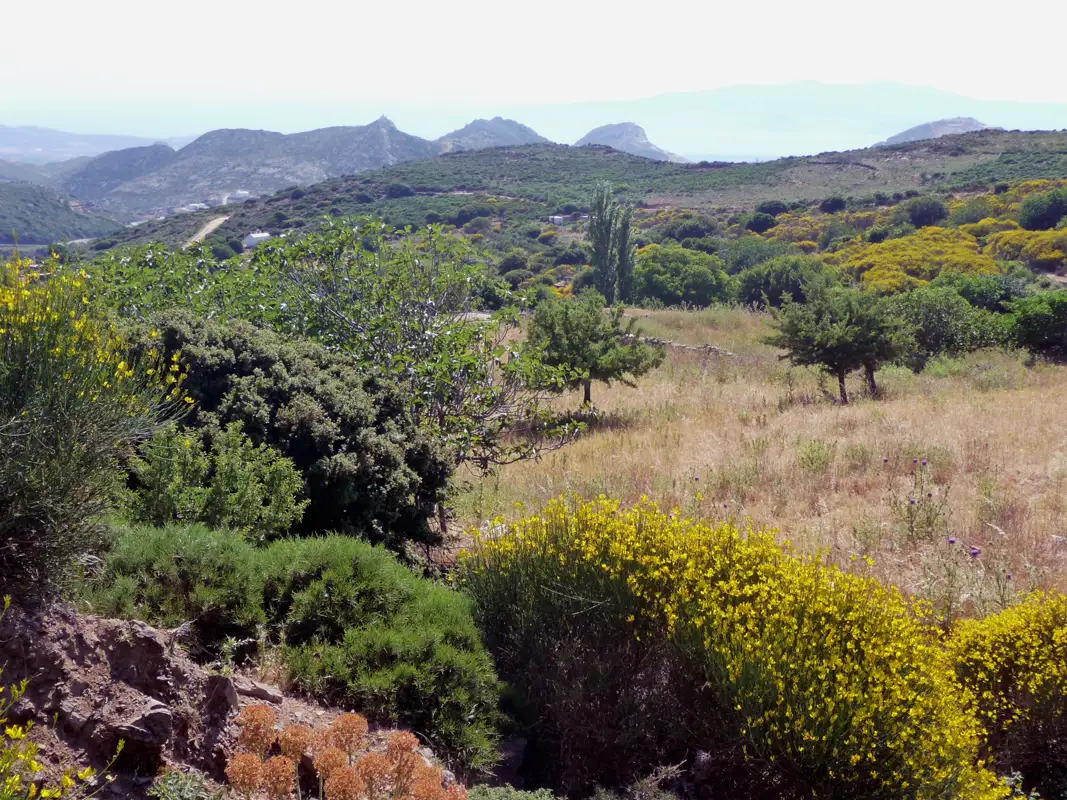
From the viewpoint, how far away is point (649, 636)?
13.0 ft

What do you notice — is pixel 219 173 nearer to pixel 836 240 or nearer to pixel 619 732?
pixel 836 240

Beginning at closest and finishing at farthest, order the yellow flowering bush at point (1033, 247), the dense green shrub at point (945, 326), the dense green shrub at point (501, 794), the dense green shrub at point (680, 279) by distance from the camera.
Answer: the dense green shrub at point (501, 794)
the dense green shrub at point (945, 326)
the yellow flowering bush at point (1033, 247)
the dense green shrub at point (680, 279)

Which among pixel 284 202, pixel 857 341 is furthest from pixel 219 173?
pixel 857 341

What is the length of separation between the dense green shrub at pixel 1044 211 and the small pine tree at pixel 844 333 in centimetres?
3218

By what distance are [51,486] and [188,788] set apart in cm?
125

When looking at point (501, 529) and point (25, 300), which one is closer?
point (25, 300)

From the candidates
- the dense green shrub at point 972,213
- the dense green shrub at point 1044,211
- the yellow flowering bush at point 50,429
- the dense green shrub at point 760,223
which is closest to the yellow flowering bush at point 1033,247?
the dense green shrub at point 1044,211

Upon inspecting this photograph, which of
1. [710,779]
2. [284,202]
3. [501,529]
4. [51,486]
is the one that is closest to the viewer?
[51,486]

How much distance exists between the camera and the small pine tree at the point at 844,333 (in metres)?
12.6

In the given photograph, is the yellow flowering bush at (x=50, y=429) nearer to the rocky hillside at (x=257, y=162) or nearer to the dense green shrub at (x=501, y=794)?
the dense green shrub at (x=501, y=794)

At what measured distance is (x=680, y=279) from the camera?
117ft

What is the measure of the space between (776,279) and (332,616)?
100 ft

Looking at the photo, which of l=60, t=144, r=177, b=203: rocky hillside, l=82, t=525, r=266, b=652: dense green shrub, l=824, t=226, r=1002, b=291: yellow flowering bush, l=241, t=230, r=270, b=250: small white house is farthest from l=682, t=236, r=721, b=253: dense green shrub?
l=60, t=144, r=177, b=203: rocky hillside

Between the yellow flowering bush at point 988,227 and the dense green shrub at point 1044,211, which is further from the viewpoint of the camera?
→ the dense green shrub at point 1044,211
